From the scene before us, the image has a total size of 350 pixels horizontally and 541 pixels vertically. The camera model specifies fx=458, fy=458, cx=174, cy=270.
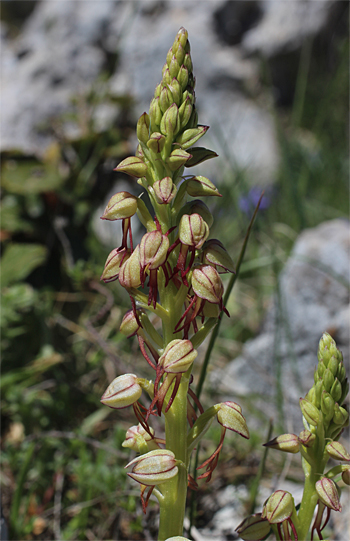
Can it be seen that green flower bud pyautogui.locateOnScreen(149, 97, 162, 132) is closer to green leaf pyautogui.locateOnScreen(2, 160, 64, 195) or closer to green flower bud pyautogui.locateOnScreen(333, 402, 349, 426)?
green flower bud pyautogui.locateOnScreen(333, 402, 349, 426)

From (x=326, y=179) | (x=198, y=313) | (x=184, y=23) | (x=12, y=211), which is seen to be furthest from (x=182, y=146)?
(x=184, y=23)

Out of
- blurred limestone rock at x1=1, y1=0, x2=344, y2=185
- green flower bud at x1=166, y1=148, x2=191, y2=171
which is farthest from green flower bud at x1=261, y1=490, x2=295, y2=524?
blurred limestone rock at x1=1, y1=0, x2=344, y2=185

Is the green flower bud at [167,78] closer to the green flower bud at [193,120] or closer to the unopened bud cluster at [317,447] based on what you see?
the green flower bud at [193,120]

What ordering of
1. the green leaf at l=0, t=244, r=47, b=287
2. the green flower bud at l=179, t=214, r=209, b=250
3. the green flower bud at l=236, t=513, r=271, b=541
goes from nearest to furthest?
the green flower bud at l=179, t=214, r=209, b=250 → the green flower bud at l=236, t=513, r=271, b=541 → the green leaf at l=0, t=244, r=47, b=287

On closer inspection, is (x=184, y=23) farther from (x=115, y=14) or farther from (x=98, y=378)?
(x=98, y=378)

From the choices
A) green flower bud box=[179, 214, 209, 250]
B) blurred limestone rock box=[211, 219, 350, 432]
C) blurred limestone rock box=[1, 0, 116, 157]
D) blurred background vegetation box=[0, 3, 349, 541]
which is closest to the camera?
green flower bud box=[179, 214, 209, 250]

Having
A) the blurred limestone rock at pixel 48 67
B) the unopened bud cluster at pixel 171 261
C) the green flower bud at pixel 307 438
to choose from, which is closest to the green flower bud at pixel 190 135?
the unopened bud cluster at pixel 171 261
